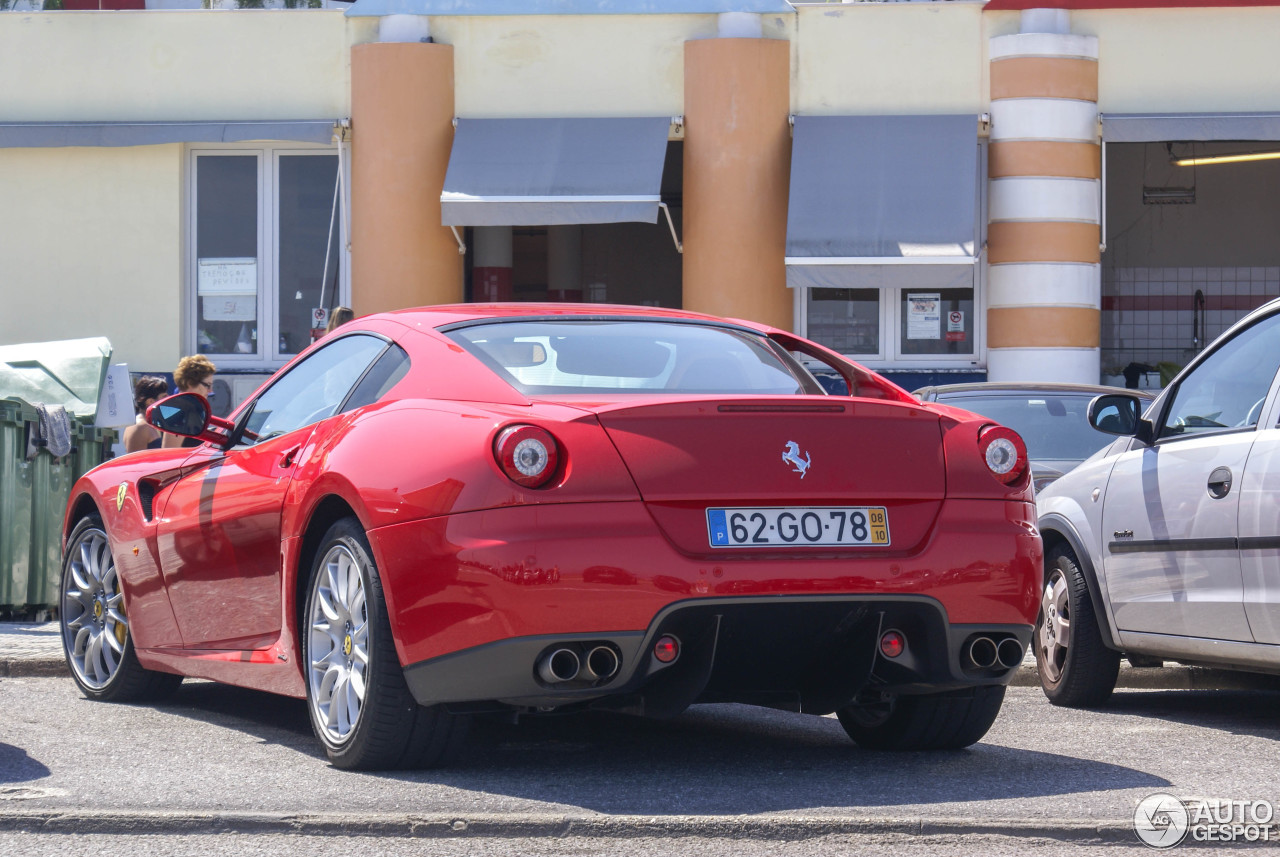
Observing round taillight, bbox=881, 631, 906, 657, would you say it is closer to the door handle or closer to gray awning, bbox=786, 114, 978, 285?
the door handle

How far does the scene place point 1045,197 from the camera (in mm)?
16234

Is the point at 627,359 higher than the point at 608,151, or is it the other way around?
the point at 608,151

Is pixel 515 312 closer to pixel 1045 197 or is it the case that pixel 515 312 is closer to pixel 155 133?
pixel 1045 197

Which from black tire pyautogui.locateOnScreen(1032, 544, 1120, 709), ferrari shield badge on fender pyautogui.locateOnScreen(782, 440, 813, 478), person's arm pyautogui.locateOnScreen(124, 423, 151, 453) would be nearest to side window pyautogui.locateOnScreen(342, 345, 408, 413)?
ferrari shield badge on fender pyautogui.locateOnScreen(782, 440, 813, 478)

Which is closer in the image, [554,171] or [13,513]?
[13,513]

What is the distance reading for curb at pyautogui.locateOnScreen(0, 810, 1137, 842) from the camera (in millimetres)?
4262

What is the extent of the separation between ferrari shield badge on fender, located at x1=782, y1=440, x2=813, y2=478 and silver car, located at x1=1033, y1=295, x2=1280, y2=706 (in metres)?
1.86

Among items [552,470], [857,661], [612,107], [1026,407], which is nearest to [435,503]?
[552,470]

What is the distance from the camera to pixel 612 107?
16.5m

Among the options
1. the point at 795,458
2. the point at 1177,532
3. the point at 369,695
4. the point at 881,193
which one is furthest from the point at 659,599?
the point at 881,193

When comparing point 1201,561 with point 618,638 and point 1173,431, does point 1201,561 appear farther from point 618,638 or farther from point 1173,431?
point 618,638

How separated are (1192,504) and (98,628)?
4.26 m

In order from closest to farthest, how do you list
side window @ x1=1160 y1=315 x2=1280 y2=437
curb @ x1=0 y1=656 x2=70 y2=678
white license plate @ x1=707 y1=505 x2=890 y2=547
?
white license plate @ x1=707 y1=505 x2=890 y2=547
side window @ x1=1160 y1=315 x2=1280 y2=437
curb @ x1=0 y1=656 x2=70 y2=678

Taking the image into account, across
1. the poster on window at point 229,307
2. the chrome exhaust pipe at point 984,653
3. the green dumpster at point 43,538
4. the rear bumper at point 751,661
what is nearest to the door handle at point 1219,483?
the rear bumper at point 751,661
